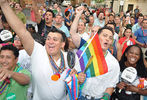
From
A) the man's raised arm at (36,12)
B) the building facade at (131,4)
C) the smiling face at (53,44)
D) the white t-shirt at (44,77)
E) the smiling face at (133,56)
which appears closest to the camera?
the white t-shirt at (44,77)

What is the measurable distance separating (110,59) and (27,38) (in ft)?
3.95

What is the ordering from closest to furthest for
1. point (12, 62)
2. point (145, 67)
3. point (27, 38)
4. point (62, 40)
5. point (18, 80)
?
point (18, 80), point (27, 38), point (12, 62), point (62, 40), point (145, 67)

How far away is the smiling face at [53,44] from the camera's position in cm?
199

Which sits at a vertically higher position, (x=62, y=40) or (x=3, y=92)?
(x=62, y=40)

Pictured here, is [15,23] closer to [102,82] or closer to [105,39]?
[105,39]

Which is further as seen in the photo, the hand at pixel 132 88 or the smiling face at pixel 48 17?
the smiling face at pixel 48 17

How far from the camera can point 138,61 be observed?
107 inches

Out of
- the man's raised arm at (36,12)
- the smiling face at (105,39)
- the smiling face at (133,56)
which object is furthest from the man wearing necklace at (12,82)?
the man's raised arm at (36,12)

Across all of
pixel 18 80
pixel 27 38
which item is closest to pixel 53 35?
pixel 27 38

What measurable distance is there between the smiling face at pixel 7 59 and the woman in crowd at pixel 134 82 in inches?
62.9

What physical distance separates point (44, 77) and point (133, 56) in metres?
1.66

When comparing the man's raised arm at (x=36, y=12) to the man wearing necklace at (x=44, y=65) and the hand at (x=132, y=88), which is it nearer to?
the man wearing necklace at (x=44, y=65)

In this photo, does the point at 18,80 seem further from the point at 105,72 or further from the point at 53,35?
the point at 105,72

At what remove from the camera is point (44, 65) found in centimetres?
188
